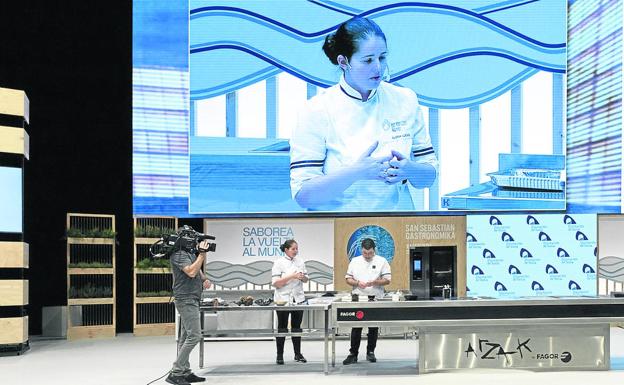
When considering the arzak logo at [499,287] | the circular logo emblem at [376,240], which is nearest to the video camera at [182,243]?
the circular logo emblem at [376,240]

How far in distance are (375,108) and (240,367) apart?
4.68 m

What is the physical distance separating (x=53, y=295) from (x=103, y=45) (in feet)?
12.6

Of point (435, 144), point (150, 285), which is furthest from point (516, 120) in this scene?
point (150, 285)

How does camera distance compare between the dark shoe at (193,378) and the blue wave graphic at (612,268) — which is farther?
the blue wave graphic at (612,268)

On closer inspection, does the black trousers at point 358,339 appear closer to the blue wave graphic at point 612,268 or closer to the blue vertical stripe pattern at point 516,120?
the blue vertical stripe pattern at point 516,120

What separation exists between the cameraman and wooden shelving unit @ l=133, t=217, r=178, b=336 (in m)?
3.88

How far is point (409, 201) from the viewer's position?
10719 millimetres

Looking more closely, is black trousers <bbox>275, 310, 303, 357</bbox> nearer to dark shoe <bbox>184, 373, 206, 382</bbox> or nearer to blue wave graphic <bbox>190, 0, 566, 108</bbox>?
dark shoe <bbox>184, 373, 206, 382</bbox>

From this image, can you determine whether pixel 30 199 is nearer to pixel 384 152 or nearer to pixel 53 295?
pixel 53 295

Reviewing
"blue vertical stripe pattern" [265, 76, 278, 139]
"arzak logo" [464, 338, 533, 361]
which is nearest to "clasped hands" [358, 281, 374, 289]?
"arzak logo" [464, 338, 533, 361]

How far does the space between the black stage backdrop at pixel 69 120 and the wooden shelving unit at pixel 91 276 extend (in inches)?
10.0

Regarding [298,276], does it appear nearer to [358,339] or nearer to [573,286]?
[358,339]

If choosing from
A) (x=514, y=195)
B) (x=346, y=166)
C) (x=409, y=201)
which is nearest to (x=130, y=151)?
(x=346, y=166)

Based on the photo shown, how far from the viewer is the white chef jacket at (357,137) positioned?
Result: 1065 centimetres
